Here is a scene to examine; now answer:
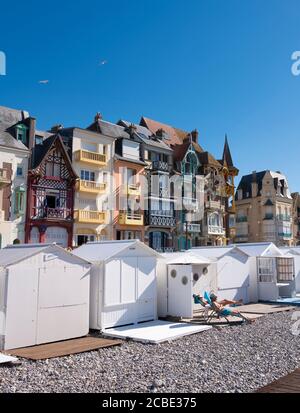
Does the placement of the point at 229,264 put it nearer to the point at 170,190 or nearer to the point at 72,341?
the point at 72,341

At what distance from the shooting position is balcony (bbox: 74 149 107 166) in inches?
1224

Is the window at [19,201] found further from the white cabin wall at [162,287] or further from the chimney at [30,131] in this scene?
the white cabin wall at [162,287]

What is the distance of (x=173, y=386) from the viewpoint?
25.0 feet

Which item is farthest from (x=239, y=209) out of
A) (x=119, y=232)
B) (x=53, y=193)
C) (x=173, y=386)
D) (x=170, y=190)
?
(x=173, y=386)

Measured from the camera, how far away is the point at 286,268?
21.8 metres

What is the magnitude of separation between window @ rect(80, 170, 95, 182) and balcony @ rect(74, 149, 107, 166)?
82 cm

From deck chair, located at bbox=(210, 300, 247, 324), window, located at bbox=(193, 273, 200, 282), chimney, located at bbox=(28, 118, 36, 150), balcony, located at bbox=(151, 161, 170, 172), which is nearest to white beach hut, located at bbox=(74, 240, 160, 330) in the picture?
deck chair, located at bbox=(210, 300, 247, 324)

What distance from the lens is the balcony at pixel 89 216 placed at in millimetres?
30281

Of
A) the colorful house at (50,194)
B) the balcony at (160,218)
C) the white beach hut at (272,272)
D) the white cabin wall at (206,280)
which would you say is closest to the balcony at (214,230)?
the balcony at (160,218)

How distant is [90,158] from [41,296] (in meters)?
21.7

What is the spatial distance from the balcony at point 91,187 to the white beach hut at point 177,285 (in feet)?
52.5

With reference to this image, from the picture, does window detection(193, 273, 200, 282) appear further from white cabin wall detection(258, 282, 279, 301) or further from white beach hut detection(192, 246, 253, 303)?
white cabin wall detection(258, 282, 279, 301)

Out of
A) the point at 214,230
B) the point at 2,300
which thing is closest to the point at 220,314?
the point at 2,300

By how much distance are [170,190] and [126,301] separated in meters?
26.2
